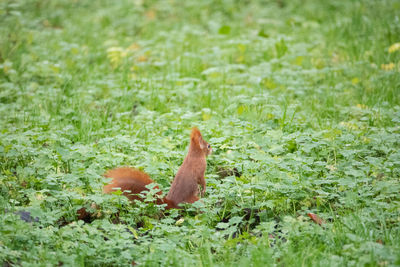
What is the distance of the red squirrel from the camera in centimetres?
325

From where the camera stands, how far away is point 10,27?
7098 mm

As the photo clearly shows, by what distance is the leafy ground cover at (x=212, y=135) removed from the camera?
2.72 m

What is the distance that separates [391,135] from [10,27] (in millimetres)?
5906

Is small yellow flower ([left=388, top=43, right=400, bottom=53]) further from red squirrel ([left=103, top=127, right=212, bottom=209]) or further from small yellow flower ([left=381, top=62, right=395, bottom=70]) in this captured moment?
red squirrel ([left=103, top=127, right=212, bottom=209])

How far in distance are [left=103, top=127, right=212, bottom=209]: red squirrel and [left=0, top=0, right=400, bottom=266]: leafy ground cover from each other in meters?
0.09

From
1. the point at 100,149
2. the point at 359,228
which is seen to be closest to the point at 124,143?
the point at 100,149

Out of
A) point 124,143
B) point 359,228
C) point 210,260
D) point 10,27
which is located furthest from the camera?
point 10,27

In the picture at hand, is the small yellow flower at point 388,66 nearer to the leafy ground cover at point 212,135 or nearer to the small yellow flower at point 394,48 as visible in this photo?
the leafy ground cover at point 212,135

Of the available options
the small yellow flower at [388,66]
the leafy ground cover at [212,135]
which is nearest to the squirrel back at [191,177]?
the leafy ground cover at [212,135]

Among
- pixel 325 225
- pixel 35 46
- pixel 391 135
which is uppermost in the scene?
pixel 35 46

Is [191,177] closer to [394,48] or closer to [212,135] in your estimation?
[212,135]

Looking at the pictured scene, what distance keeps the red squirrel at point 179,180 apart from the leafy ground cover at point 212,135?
0.09 metres

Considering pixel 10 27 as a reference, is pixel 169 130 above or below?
below

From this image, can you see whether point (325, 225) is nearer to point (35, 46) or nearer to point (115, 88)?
point (115, 88)
